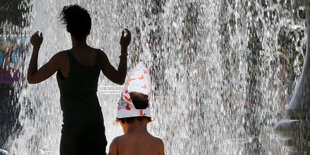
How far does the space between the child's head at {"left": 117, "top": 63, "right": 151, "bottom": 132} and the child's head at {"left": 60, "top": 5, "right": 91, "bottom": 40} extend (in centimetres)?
34

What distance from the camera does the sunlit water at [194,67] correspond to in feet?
21.1

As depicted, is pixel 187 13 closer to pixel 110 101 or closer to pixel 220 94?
pixel 220 94

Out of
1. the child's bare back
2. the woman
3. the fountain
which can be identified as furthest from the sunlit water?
the woman

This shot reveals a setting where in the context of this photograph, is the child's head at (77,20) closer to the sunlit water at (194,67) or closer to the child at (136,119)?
the child at (136,119)

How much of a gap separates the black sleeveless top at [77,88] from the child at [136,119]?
16 centimetres

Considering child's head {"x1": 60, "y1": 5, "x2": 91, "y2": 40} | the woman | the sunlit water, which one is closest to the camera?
the woman

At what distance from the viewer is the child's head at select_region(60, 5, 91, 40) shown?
264 cm

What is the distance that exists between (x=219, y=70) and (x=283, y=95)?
474 cm

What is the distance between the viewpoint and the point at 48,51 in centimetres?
749

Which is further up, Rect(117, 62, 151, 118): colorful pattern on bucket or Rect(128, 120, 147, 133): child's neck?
Rect(117, 62, 151, 118): colorful pattern on bucket

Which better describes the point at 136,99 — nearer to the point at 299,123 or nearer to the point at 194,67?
the point at 299,123

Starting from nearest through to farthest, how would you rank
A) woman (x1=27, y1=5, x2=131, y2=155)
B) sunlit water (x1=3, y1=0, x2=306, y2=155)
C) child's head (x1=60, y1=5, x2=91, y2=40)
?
woman (x1=27, y1=5, x2=131, y2=155) < child's head (x1=60, y1=5, x2=91, y2=40) < sunlit water (x1=3, y1=0, x2=306, y2=155)

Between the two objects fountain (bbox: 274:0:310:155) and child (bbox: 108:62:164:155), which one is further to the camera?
fountain (bbox: 274:0:310:155)

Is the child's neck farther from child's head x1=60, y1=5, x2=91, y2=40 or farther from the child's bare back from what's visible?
child's head x1=60, y1=5, x2=91, y2=40
